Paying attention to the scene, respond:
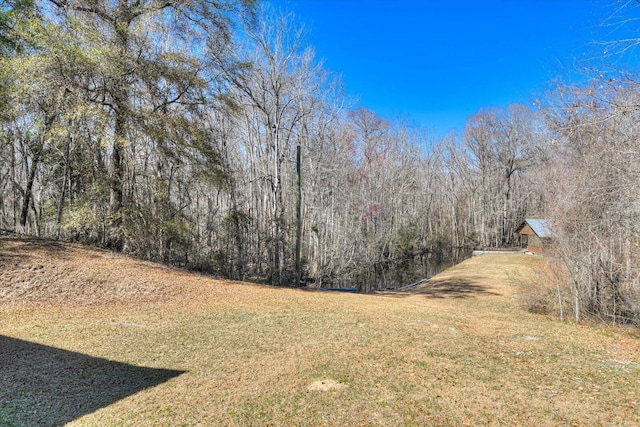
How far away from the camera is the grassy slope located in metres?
3.34

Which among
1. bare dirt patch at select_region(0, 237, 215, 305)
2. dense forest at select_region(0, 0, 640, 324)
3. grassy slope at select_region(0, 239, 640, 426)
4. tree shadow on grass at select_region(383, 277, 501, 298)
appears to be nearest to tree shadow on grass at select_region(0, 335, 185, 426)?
grassy slope at select_region(0, 239, 640, 426)

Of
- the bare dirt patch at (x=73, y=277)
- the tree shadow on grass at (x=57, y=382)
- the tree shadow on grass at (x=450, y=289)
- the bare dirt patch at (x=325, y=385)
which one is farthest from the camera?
the tree shadow on grass at (x=450, y=289)

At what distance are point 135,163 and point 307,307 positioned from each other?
23.5 feet

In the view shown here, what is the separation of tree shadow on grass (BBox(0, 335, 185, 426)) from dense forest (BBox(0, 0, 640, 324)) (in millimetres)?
5900

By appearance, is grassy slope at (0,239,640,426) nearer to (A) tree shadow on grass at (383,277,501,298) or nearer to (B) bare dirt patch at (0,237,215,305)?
(B) bare dirt patch at (0,237,215,305)

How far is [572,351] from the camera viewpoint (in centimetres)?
520

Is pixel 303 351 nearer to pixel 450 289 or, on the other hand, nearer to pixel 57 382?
pixel 57 382

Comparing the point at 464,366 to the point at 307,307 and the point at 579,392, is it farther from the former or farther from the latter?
the point at 307,307

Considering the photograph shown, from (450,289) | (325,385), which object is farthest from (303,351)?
(450,289)

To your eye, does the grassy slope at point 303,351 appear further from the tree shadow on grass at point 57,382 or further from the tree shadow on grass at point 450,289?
the tree shadow on grass at point 450,289

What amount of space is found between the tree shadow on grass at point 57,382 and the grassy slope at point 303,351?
0.62 feet

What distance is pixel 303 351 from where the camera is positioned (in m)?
4.99

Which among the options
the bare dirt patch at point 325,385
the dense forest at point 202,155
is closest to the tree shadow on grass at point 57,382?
the bare dirt patch at point 325,385

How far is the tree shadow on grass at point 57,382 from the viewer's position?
3.29 meters
